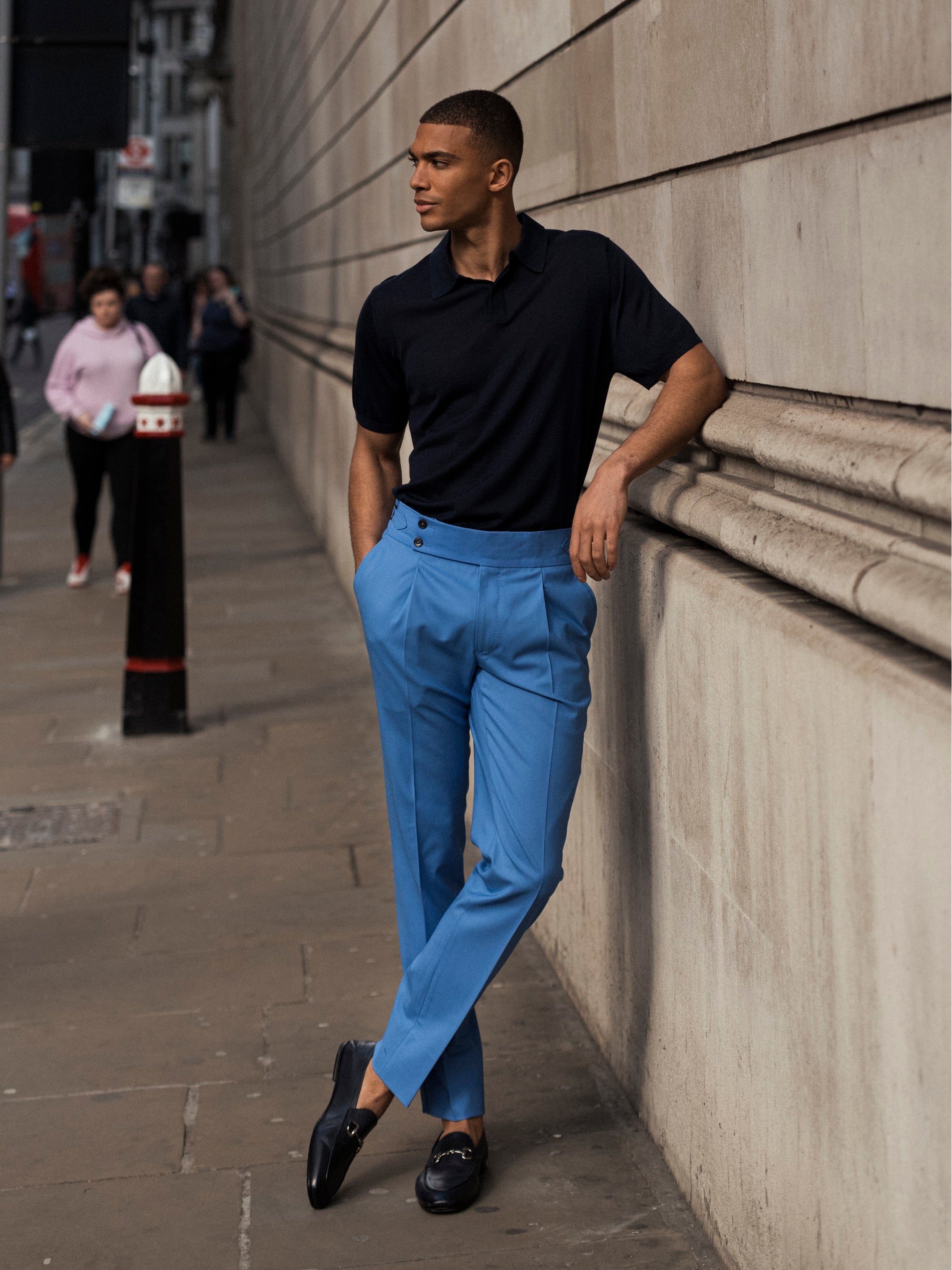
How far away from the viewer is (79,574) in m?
10.4

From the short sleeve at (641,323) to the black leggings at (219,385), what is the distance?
1615cm

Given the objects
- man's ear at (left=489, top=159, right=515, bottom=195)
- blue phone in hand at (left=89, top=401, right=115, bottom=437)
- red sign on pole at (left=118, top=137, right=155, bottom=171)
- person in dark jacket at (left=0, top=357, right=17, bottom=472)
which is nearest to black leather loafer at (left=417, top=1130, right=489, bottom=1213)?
man's ear at (left=489, top=159, right=515, bottom=195)

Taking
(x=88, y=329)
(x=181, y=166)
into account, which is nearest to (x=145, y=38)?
(x=88, y=329)

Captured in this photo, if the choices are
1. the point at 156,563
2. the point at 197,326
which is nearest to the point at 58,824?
the point at 156,563

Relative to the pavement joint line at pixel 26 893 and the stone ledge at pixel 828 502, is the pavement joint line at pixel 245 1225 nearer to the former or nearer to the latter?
the stone ledge at pixel 828 502

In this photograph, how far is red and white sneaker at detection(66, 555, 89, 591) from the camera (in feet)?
34.0

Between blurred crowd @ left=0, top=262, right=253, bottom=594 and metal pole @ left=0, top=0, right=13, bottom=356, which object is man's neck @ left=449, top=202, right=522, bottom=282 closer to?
blurred crowd @ left=0, top=262, right=253, bottom=594

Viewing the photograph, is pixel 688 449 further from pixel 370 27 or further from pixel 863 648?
pixel 370 27

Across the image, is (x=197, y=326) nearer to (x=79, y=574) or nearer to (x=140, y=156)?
(x=79, y=574)

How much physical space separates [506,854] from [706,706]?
44 centimetres

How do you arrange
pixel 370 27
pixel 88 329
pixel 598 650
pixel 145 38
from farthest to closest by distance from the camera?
1. pixel 145 38
2. pixel 88 329
3. pixel 370 27
4. pixel 598 650

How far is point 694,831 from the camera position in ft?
9.69

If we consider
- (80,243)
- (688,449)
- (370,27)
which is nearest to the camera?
(688,449)

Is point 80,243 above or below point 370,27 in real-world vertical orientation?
above
